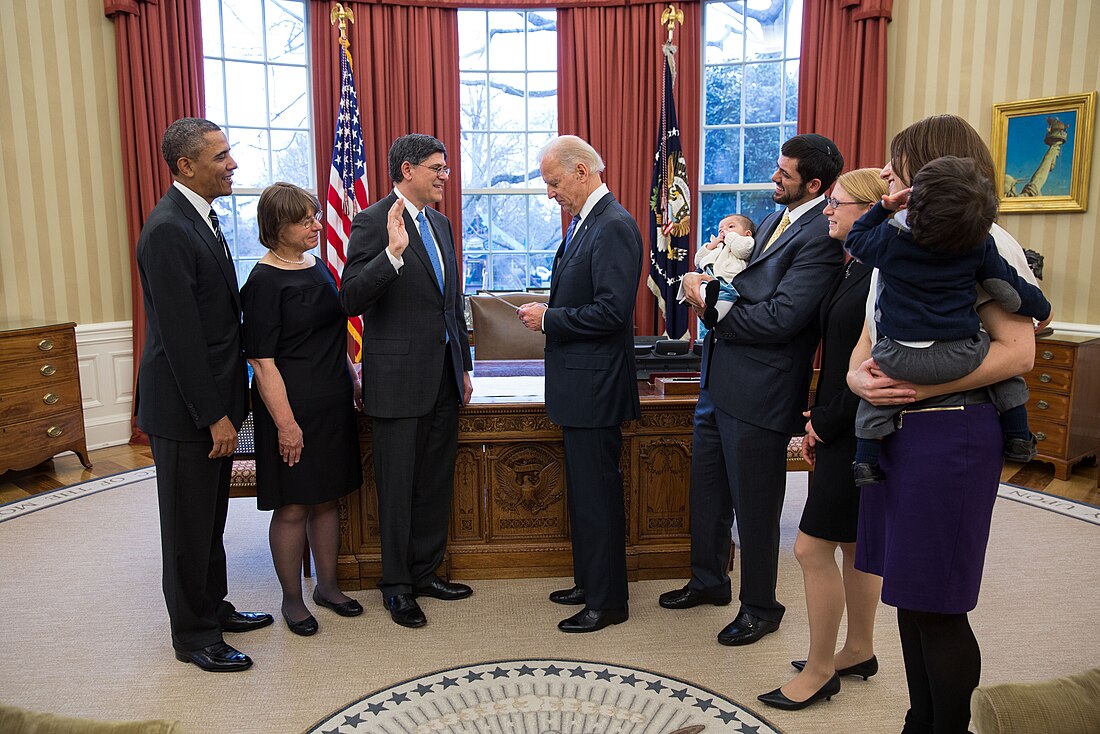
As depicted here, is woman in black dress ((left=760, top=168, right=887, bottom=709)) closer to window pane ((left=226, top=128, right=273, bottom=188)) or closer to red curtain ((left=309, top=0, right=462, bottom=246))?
red curtain ((left=309, top=0, right=462, bottom=246))

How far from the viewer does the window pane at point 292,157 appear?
7070mm

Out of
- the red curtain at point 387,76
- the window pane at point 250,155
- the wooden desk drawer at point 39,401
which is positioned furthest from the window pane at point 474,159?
the wooden desk drawer at point 39,401

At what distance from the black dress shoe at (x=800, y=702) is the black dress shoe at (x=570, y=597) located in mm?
933

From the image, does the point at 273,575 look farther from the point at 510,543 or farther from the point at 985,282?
the point at 985,282

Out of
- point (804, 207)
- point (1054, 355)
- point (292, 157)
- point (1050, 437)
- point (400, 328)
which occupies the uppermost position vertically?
point (292, 157)

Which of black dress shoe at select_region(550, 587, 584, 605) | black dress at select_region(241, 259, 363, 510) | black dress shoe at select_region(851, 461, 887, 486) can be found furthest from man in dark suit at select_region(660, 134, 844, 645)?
black dress at select_region(241, 259, 363, 510)

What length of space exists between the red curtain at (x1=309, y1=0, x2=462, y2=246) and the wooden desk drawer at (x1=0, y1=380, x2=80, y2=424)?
254 centimetres

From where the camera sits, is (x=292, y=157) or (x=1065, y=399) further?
(x=292, y=157)

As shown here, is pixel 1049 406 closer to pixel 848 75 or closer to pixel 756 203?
pixel 848 75

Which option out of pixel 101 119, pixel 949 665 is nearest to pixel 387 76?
pixel 101 119

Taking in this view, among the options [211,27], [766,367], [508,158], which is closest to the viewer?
[766,367]

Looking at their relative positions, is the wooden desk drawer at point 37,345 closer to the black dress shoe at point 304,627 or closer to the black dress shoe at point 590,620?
the black dress shoe at point 304,627

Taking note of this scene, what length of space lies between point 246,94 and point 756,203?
14.3 ft

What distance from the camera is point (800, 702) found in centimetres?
266
